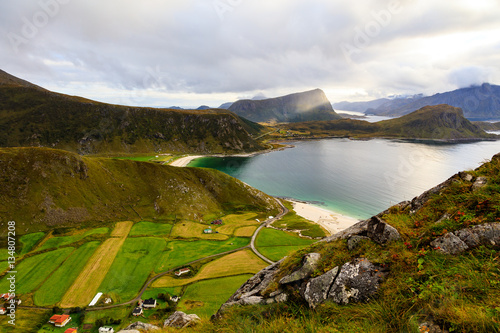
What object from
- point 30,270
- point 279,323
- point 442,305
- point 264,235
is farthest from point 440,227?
point 30,270

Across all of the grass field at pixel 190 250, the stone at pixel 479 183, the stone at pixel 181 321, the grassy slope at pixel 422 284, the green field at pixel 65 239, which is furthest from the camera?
the green field at pixel 65 239

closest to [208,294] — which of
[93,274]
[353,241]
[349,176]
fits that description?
[93,274]

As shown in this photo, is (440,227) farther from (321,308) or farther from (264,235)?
(264,235)

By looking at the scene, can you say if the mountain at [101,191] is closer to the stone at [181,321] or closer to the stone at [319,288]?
the stone at [181,321]

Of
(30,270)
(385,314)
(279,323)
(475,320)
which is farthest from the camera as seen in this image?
(30,270)

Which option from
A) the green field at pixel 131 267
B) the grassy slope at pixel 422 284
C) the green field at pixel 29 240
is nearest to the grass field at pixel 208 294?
the green field at pixel 131 267

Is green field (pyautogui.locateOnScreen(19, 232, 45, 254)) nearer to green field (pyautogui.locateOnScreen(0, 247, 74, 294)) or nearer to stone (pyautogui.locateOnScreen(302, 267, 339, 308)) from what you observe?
green field (pyautogui.locateOnScreen(0, 247, 74, 294))
